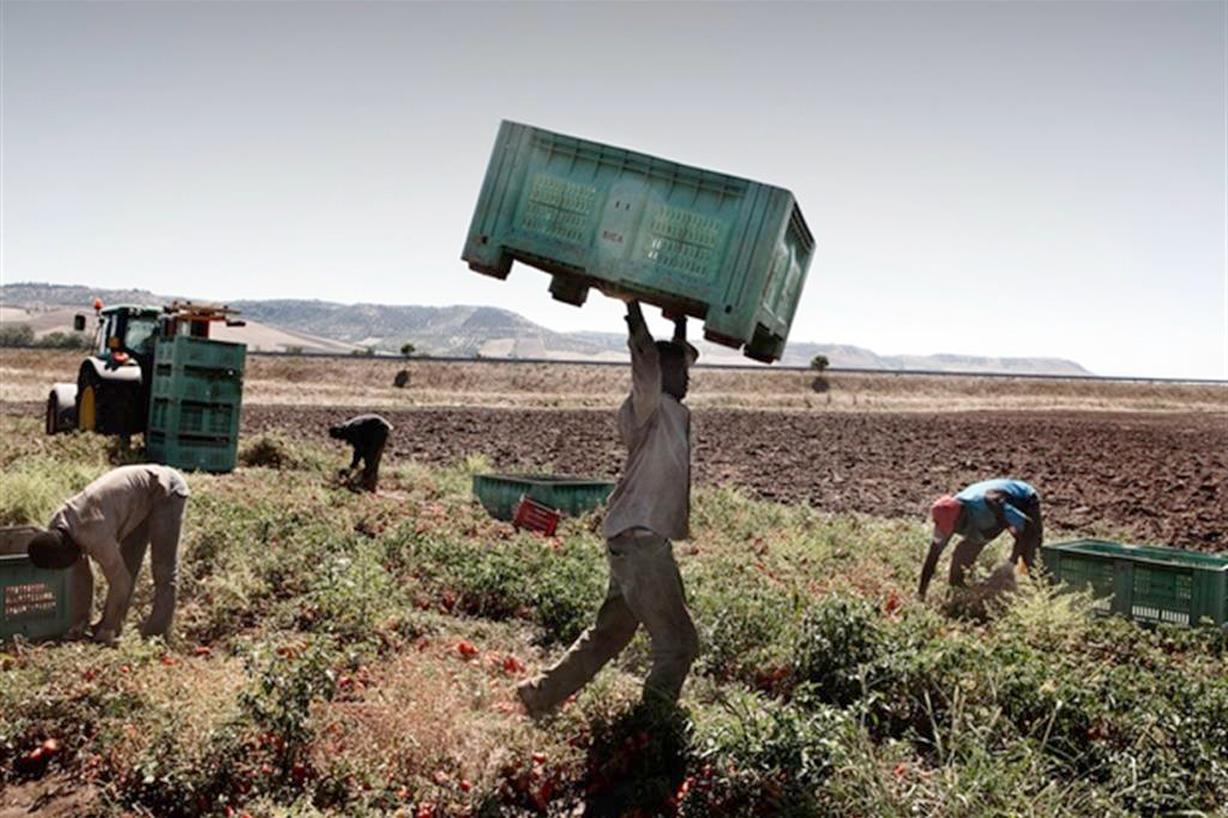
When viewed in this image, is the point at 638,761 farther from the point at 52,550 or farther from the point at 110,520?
the point at 52,550

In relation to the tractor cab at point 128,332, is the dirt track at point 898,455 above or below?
below

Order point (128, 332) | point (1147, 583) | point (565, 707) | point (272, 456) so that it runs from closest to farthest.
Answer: point (565, 707) < point (1147, 583) < point (272, 456) < point (128, 332)

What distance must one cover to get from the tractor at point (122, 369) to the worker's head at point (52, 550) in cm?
959

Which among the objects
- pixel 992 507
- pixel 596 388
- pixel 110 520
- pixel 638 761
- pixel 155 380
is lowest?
pixel 638 761

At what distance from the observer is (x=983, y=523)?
30.3ft

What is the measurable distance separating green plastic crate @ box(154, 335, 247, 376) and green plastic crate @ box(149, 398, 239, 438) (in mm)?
590

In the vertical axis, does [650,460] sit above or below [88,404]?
above

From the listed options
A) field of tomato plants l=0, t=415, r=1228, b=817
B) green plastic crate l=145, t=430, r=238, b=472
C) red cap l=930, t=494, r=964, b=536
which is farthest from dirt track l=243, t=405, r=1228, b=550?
field of tomato plants l=0, t=415, r=1228, b=817

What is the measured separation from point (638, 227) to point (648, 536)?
1739 millimetres

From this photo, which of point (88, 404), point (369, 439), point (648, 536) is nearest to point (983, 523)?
point (648, 536)

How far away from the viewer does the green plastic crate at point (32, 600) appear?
6352 millimetres

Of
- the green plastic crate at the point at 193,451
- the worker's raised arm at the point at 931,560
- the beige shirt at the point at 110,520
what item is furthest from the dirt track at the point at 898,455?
the beige shirt at the point at 110,520

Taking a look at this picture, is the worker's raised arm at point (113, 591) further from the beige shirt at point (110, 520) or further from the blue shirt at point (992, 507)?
the blue shirt at point (992, 507)

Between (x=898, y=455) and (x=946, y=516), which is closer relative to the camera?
(x=946, y=516)
